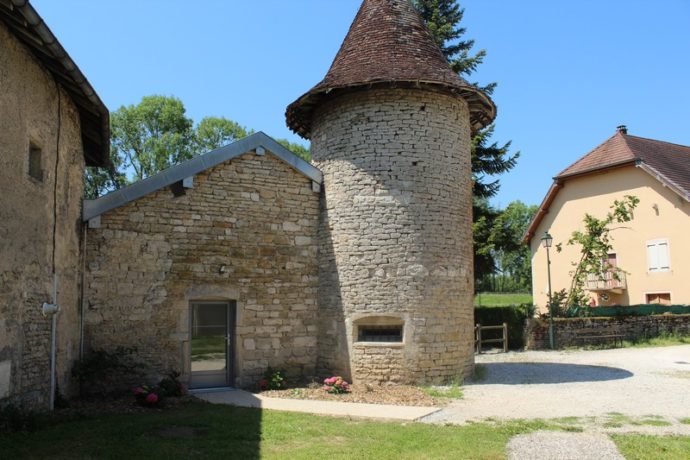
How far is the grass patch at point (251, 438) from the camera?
627cm

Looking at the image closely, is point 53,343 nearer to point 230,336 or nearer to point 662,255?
point 230,336

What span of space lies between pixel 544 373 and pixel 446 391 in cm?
345

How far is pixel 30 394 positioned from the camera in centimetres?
773

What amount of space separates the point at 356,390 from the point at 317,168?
4.66m

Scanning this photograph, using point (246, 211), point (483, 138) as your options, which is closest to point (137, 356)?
point (246, 211)

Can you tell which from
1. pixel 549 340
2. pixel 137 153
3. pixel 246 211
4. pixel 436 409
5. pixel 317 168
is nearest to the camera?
pixel 436 409

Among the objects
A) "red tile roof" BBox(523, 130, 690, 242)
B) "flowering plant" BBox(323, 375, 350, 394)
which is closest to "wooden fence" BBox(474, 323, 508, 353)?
"flowering plant" BBox(323, 375, 350, 394)

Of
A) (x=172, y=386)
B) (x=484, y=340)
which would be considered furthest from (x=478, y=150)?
(x=172, y=386)

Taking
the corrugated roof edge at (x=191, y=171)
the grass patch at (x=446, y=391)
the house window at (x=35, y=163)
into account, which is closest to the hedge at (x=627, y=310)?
the grass patch at (x=446, y=391)

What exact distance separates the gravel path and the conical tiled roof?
6.80 m

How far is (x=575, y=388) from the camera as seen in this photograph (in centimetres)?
1073

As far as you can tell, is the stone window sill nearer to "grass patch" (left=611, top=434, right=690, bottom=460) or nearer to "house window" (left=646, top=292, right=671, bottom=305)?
"grass patch" (left=611, top=434, right=690, bottom=460)

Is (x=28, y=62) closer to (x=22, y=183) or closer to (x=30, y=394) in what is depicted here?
(x=22, y=183)

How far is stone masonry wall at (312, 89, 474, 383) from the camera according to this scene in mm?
11008
